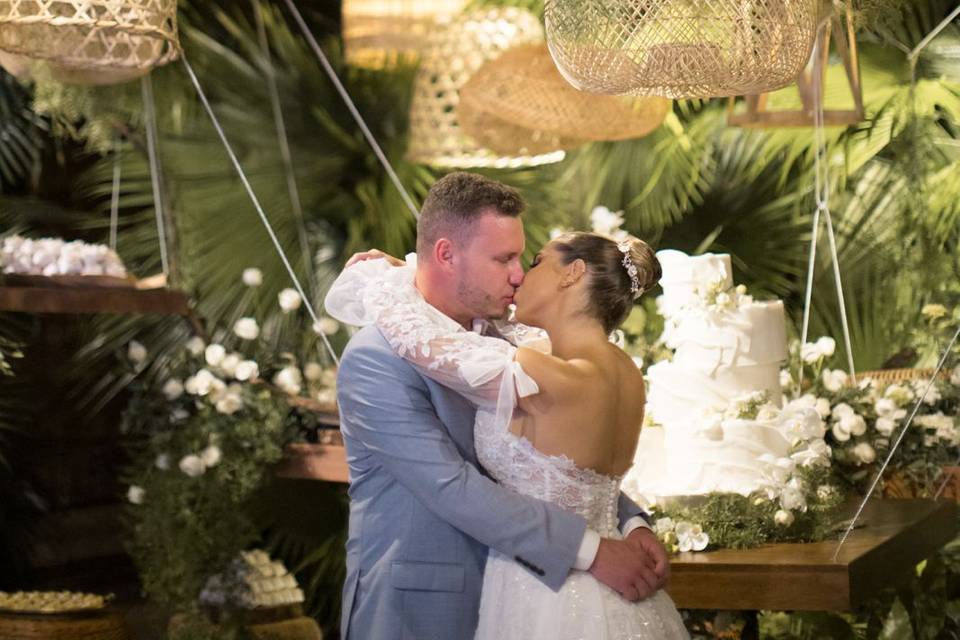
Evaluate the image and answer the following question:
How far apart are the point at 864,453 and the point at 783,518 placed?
0.88m

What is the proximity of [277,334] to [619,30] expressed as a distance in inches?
137

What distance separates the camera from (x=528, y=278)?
2.94m

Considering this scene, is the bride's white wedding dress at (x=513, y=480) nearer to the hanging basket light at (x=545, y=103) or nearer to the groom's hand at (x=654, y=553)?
the groom's hand at (x=654, y=553)

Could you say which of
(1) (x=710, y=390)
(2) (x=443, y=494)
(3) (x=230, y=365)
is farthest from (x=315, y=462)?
(2) (x=443, y=494)

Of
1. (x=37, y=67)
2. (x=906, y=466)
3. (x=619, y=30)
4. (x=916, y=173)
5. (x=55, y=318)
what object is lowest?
(x=55, y=318)

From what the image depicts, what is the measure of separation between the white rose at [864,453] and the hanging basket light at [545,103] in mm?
1584

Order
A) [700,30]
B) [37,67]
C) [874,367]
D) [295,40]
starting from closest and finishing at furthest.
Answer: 1. [700,30]
2. [37,67]
3. [874,367]
4. [295,40]

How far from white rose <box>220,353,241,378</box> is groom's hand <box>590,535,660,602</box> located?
8.74 ft

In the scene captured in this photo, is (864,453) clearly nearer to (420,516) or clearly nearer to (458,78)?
(420,516)

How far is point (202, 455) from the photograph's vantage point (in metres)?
5.11

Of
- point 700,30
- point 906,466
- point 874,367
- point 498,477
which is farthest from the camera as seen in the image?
point 874,367

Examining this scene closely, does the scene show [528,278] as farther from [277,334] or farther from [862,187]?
[862,187]

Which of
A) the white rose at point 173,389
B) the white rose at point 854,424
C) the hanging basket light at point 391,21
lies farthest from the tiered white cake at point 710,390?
the hanging basket light at point 391,21

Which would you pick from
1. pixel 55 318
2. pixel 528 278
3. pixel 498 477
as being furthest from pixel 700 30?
pixel 55 318
